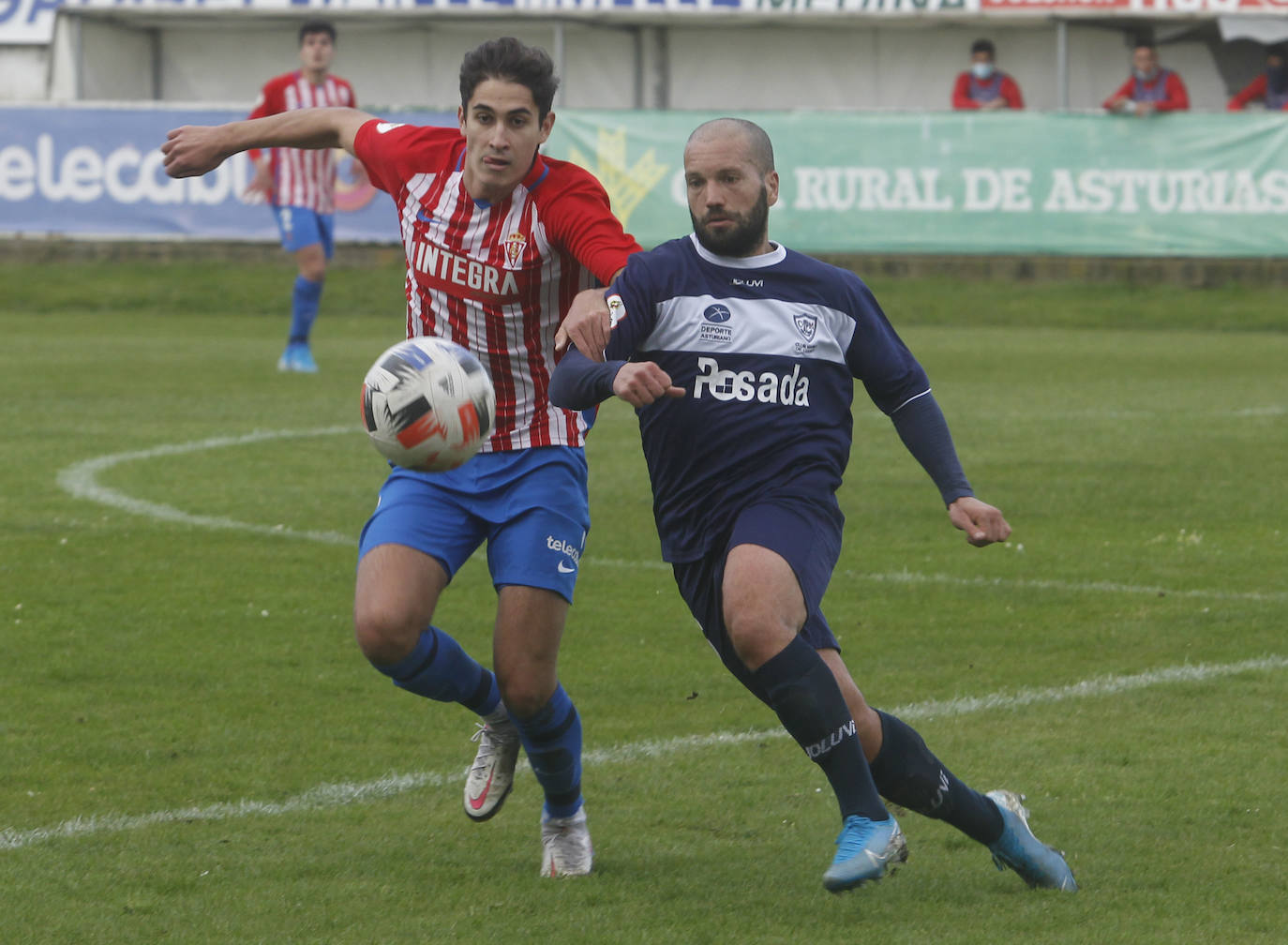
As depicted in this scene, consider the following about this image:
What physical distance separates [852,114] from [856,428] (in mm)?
8409

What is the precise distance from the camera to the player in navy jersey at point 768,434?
14.5 ft

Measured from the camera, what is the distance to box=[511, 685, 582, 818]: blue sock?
489 cm

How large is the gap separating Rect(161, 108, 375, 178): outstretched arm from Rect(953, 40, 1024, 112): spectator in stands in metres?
17.6

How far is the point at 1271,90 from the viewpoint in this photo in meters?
23.1

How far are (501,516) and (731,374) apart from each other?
2.52 ft

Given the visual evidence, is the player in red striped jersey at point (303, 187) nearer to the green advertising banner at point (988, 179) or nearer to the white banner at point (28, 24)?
the green advertising banner at point (988, 179)

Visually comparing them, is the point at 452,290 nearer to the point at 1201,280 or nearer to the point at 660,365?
the point at 660,365

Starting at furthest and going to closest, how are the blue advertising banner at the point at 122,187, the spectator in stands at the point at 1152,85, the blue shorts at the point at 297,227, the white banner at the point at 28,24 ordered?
the white banner at the point at 28,24 < the spectator in stands at the point at 1152,85 < the blue advertising banner at the point at 122,187 < the blue shorts at the point at 297,227

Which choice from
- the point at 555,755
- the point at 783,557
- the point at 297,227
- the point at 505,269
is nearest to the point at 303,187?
the point at 297,227

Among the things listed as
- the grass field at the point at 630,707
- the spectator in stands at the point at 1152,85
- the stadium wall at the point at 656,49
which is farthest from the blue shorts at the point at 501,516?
the stadium wall at the point at 656,49

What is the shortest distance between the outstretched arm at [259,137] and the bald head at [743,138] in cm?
130

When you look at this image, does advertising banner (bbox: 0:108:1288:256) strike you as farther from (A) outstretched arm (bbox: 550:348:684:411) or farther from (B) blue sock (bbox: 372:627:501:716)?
(A) outstretched arm (bbox: 550:348:684:411)

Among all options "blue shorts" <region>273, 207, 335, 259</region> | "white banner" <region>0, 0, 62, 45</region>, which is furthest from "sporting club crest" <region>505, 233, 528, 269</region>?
"white banner" <region>0, 0, 62, 45</region>

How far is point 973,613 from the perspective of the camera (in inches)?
303
